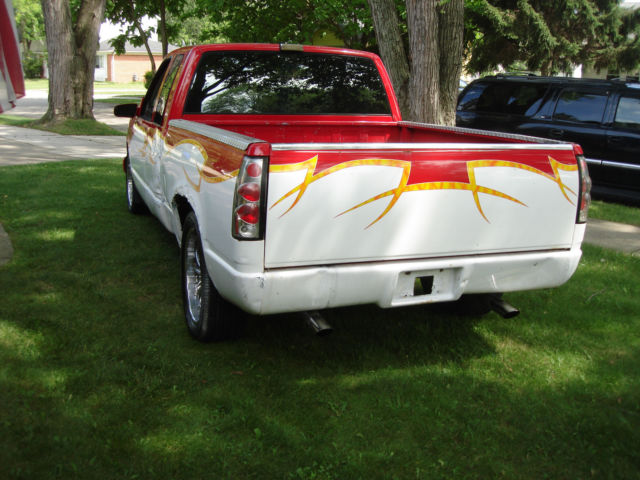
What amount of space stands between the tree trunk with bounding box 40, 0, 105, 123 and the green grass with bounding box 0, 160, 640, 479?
12096 millimetres

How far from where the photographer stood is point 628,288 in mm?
5277

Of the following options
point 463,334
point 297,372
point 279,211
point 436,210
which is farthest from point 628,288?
point 279,211

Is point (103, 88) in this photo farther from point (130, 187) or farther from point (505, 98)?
point (130, 187)

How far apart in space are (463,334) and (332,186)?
5.85 ft

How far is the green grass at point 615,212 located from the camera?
8023mm

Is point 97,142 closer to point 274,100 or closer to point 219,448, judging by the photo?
point 274,100

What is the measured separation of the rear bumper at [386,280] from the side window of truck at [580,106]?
632cm

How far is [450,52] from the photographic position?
8.23 meters

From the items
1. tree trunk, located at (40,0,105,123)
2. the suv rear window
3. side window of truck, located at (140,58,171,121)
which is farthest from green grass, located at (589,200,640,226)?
tree trunk, located at (40,0,105,123)

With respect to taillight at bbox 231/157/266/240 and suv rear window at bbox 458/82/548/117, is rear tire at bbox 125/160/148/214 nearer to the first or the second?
taillight at bbox 231/157/266/240

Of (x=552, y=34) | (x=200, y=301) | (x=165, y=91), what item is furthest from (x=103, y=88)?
(x=200, y=301)

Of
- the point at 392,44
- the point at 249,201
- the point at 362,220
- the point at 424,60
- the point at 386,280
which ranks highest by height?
the point at 392,44

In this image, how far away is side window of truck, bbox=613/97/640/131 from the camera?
880 centimetres

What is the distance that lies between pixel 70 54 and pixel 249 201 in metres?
14.7
